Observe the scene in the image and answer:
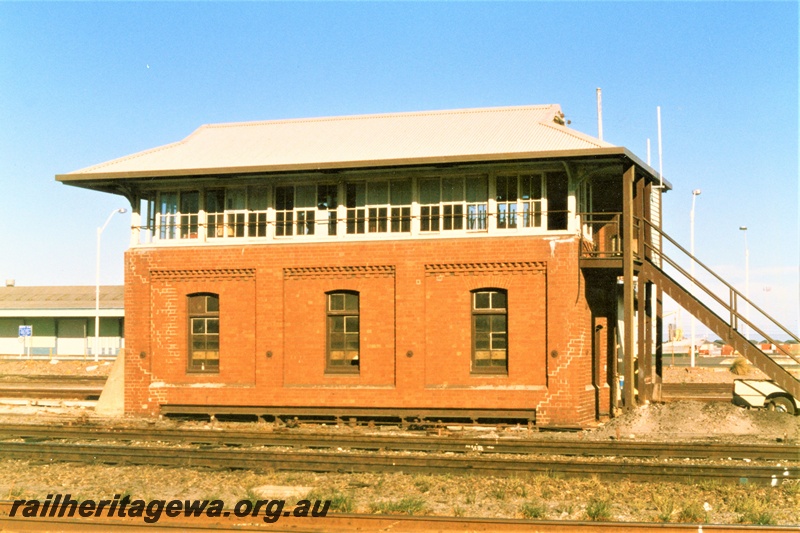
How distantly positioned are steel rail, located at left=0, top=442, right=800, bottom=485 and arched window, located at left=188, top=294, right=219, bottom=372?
6.70 metres

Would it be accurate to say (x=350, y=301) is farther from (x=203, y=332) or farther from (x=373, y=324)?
(x=203, y=332)

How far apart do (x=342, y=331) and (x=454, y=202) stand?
13.6 ft

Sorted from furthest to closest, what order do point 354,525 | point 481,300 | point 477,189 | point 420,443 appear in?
point 477,189 → point 481,300 → point 420,443 → point 354,525

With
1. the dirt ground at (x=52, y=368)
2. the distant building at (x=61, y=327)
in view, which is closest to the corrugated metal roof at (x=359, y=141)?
the dirt ground at (x=52, y=368)

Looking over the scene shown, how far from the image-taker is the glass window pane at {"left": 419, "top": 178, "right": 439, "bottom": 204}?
20328 millimetres

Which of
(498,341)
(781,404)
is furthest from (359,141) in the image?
(781,404)

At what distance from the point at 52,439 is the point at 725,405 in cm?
1424

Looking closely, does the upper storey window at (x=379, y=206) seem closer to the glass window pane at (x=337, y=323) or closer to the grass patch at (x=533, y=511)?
the glass window pane at (x=337, y=323)

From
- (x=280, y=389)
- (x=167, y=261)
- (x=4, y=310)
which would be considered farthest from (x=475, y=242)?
(x=4, y=310)

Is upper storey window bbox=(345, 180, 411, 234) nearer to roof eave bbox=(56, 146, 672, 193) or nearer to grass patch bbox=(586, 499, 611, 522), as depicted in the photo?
roof eave bbox=(56, 146, 672, 193)

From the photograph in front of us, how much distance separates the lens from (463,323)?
19.8 metres

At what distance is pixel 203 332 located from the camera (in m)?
21.5

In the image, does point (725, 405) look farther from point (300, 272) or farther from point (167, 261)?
point (167, 261)

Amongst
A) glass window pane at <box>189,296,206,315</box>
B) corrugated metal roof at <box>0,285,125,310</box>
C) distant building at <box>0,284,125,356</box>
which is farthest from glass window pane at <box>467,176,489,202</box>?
corrugated metal roof at <box>0,285,125,310</box>
